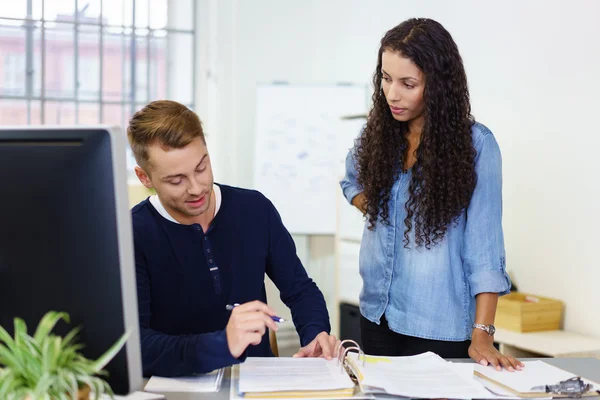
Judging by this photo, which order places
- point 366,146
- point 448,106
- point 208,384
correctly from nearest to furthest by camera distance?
1. point 208,384
2. point 448,106
3. point 366,146

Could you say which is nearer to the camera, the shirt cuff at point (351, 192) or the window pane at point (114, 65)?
the shirt cuff at point (351, 192)

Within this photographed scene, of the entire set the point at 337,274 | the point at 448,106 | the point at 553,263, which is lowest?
the point at 337,274

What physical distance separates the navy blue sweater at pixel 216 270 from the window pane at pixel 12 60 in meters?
3.05

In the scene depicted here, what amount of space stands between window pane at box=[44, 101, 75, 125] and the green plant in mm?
3724

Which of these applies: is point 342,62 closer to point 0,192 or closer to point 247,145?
point 247,145

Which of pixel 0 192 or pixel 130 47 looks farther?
pixel 130 47

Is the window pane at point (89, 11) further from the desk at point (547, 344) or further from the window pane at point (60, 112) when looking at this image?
the desk at point (547, 344)

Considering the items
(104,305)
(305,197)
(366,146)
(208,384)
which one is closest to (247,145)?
(305,197)

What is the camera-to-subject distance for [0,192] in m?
1.05

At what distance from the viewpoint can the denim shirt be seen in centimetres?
174

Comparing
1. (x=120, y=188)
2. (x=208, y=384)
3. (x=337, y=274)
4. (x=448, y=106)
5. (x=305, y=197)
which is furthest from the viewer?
(x=305, y=197)

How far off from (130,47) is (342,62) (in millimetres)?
1319

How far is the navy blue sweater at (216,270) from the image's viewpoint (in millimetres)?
1654

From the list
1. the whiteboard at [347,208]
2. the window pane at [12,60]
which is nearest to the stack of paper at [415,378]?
the whiteboard at [347,208]
